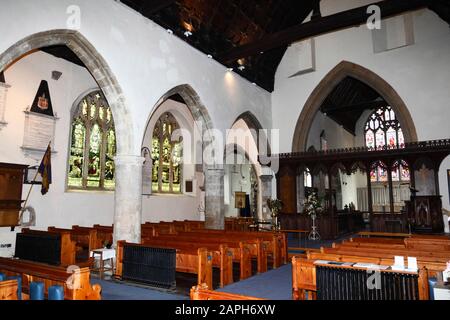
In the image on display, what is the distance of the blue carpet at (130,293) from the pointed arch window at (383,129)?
58.7ft

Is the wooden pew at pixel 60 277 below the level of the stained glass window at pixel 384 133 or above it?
below

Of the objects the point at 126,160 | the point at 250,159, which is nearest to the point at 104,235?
the point at 126,160

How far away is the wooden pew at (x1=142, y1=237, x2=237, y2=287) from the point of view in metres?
5.81

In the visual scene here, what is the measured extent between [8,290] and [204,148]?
804cm

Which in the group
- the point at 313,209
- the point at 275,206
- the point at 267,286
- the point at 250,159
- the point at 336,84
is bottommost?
the point at 267,286

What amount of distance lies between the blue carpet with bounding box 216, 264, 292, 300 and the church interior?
6 centimetres

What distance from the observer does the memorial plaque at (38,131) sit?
8758 millimetres

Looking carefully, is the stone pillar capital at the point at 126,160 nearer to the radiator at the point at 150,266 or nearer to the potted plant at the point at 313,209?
the radiator at the point at 150,266

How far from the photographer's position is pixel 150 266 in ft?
19.0

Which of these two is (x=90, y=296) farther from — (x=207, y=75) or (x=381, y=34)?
(x=381, y=34)

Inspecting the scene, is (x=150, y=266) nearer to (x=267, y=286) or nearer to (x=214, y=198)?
(x=267, y=286)

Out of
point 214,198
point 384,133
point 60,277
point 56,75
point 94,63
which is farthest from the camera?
point 384,133

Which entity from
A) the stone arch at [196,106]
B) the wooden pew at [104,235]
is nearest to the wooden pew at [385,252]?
the wooden pew at [104,235]

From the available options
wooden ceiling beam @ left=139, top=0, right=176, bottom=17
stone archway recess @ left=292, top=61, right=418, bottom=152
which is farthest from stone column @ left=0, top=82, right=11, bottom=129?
stone archway recess @ left=292, top=61, right=418, bottom=152
